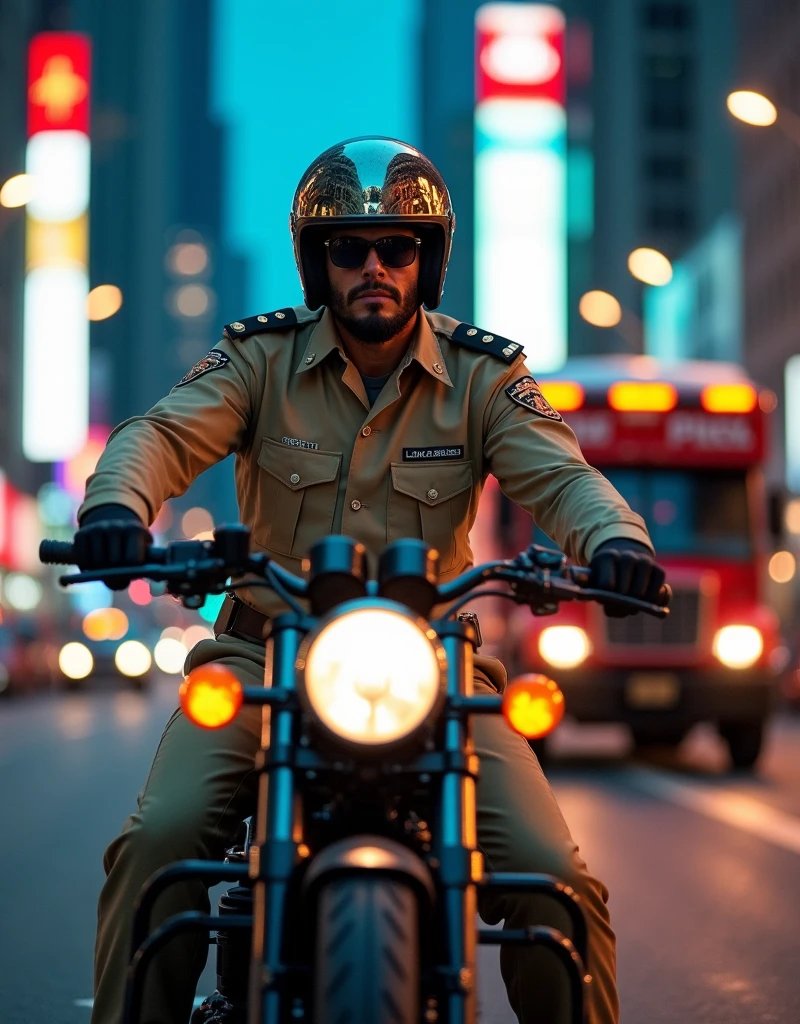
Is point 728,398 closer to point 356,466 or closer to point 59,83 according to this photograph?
point 356,466

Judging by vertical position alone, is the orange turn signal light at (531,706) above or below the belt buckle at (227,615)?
below

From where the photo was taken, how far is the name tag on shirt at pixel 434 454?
4359 millimetres

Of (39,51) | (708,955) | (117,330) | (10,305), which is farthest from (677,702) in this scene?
(117,330)

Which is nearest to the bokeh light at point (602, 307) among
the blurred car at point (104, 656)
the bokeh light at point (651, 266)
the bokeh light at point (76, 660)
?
the bokeh light at point (651, 266)

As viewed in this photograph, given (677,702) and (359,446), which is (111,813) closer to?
(677,702)

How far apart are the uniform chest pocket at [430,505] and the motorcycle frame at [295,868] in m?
0.87

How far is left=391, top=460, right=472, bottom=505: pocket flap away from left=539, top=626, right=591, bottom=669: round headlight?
42.3 feet

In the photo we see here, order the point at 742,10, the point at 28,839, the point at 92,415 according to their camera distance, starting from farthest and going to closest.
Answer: the point at 92,415 → the point at 742,10 → the point at 28,839

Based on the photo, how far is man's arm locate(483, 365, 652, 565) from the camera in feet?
13.0

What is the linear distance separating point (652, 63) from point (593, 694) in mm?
113261

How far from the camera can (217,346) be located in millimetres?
4578

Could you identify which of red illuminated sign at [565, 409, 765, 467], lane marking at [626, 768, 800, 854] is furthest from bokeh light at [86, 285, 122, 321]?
lane marking at [626, 768, 800, 854]

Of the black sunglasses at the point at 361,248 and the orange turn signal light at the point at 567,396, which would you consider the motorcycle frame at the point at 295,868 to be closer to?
the black sunglasses at the point at 361,248

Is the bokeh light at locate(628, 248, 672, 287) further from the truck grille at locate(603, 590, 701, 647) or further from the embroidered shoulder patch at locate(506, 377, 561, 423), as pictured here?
the embroidered shoulder patch at locate(506, 377, 561, 423)
